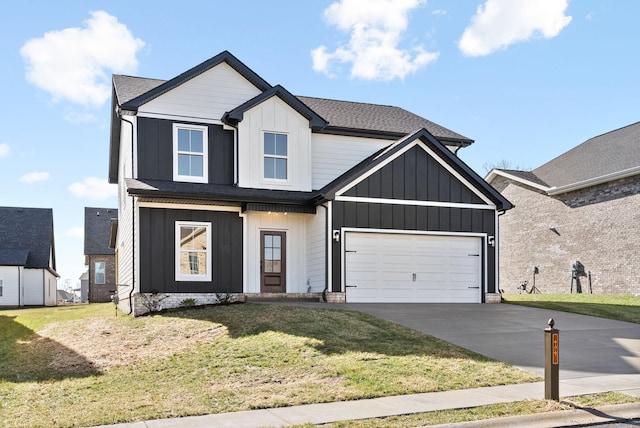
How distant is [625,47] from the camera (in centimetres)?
2006

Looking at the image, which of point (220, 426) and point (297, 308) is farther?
point (297, 308)

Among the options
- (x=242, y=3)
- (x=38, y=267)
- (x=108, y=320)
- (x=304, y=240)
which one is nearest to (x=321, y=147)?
(x=304, y=240)

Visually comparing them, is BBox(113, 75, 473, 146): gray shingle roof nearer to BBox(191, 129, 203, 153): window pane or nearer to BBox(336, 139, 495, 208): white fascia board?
BBox(191, 129, 203, 153): window pane

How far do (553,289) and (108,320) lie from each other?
62.3 feet

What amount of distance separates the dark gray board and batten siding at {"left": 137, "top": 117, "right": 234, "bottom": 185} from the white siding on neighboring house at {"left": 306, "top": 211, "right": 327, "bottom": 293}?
9.38 ft

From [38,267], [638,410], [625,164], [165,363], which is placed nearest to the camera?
[638,410]

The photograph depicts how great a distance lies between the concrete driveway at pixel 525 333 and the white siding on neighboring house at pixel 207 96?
7050 mm

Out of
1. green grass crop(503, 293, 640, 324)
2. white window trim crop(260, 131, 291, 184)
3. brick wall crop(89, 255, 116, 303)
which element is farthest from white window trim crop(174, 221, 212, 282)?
brick wall crop(89, 255, 116, 303)

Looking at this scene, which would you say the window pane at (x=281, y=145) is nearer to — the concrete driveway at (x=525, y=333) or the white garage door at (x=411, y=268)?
the white garage door at (x=411, y=268)

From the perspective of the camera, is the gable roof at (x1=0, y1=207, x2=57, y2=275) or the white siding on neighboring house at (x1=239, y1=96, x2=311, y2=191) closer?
the white siding on neighboring house at (x1=239, y1=96, x2=311, y2=191)

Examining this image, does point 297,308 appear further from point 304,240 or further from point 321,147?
point 321,147

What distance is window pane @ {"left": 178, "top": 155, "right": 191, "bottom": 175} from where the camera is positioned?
1786cm

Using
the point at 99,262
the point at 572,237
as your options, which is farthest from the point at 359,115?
the point at 99,262

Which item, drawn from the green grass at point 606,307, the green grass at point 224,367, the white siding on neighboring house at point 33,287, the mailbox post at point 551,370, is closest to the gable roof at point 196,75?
the green grass at point 224,367
